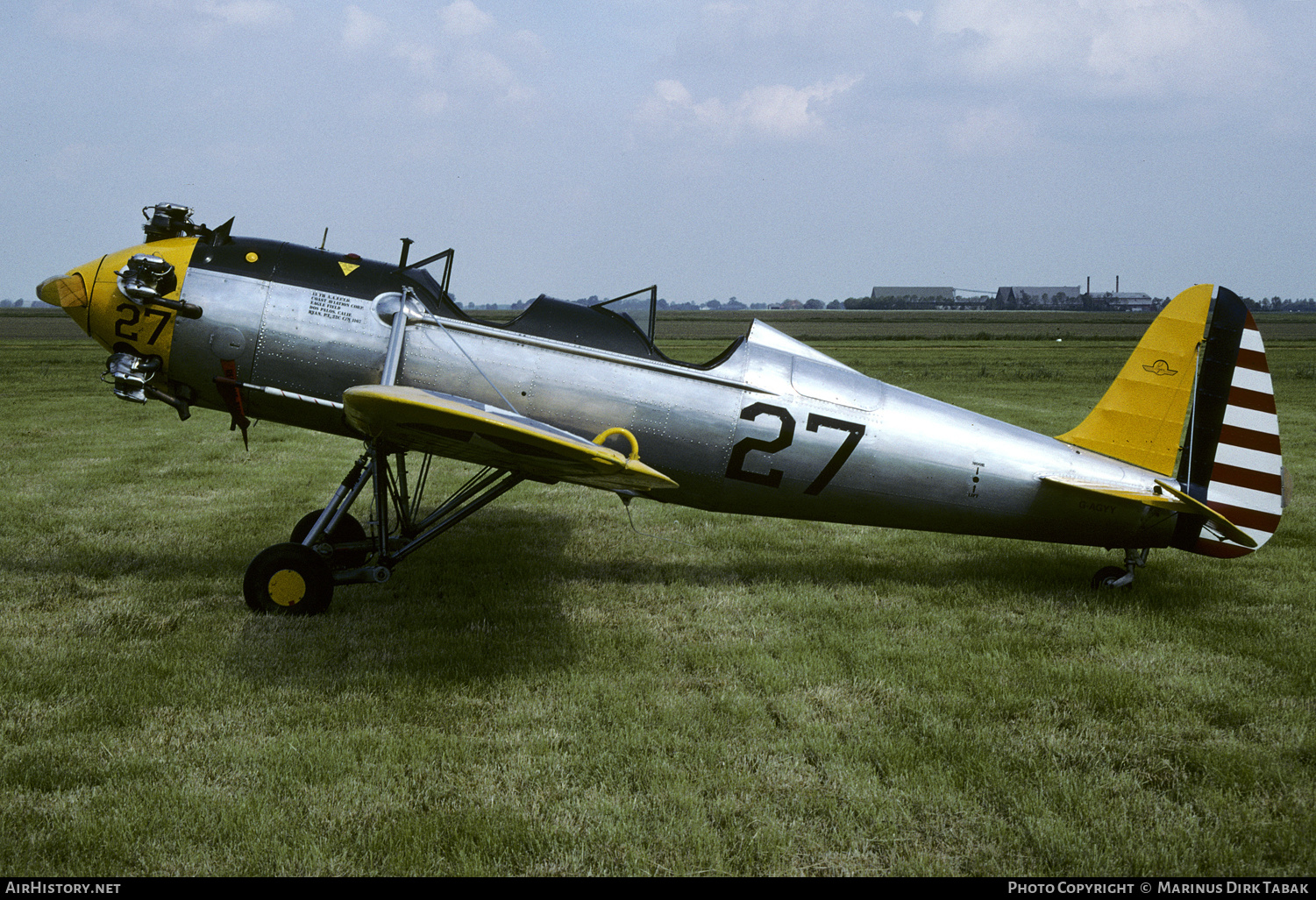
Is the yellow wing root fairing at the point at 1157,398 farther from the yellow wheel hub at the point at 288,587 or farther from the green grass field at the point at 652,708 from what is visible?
the yellow wheel hub at the point at 288,587

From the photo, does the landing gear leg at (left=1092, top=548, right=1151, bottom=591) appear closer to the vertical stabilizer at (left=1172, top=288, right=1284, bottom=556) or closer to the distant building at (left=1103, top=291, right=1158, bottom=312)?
the vertical stabilizer at (left=1172, top=288, right=1284, bottom=556)

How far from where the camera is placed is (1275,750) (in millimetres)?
4164

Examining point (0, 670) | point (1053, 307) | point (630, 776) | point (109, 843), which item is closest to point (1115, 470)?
point (630, 776)

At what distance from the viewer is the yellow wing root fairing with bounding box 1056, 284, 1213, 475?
21.0ft

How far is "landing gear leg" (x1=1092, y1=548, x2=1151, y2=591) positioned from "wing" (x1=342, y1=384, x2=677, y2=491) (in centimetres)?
382

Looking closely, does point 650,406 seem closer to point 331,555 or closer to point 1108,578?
point 331,555

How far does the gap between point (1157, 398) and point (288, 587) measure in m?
6.39

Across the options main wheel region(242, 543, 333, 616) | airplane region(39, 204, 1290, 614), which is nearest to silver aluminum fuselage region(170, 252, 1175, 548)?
airplane region(39, 204, 1290, 614)

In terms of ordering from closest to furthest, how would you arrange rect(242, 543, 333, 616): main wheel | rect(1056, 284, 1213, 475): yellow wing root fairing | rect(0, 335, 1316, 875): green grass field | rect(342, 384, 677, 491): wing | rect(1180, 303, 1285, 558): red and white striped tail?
rect(0, 335, 1316, 875): green grass field < rect(342, 384, 677, 491): wing < rect(242, 543, 333, 616): main wheel < rect(1180, 303, 1285, 558): red and white striped tail < rect(1056, 284, 1213, 475): yellow wing root fairing

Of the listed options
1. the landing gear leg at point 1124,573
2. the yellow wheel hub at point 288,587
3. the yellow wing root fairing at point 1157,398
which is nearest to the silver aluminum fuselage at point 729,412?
the yellow wing root fairing at point 1157,398

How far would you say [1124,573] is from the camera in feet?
21.7

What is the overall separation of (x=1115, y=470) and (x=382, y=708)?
528 cm

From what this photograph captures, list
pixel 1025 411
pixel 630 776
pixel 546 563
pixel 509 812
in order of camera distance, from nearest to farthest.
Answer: pixel 509 812 → pixel 630 776 → pixel 546 563 → pixel 1025 411

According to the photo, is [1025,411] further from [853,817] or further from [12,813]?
[12,813]
